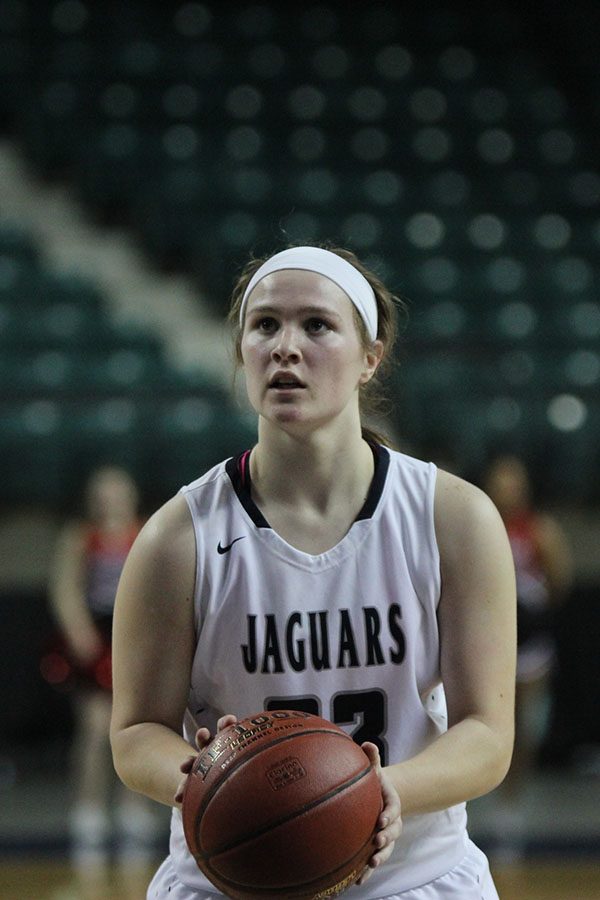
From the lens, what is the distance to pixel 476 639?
2.20 metres

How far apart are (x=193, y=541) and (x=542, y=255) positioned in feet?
23.3

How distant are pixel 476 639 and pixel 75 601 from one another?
4225 mm

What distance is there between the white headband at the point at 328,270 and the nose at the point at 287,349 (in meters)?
0.14

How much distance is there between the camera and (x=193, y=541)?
2.25 m

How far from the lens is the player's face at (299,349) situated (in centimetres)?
219

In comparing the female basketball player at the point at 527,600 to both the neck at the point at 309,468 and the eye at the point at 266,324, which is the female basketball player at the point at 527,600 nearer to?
the neck at the point at 309,468

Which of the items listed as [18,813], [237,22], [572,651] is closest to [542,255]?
[572,651]

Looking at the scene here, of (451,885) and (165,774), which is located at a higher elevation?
(165,774)

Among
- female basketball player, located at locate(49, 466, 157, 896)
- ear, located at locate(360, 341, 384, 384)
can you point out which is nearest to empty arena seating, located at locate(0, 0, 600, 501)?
female basketball player, located at locate(49, 466, 157, 896)

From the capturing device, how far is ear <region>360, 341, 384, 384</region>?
2375mm

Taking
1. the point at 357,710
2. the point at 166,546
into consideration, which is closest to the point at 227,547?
the point at 166,546

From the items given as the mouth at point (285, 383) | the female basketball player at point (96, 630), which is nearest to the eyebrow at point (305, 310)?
the mouth at point (285, 383)

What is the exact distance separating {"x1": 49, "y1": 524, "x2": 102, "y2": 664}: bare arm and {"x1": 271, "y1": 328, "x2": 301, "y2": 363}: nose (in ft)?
13.4

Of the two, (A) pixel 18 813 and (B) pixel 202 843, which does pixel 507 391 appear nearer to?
(A) pixel 18 813
